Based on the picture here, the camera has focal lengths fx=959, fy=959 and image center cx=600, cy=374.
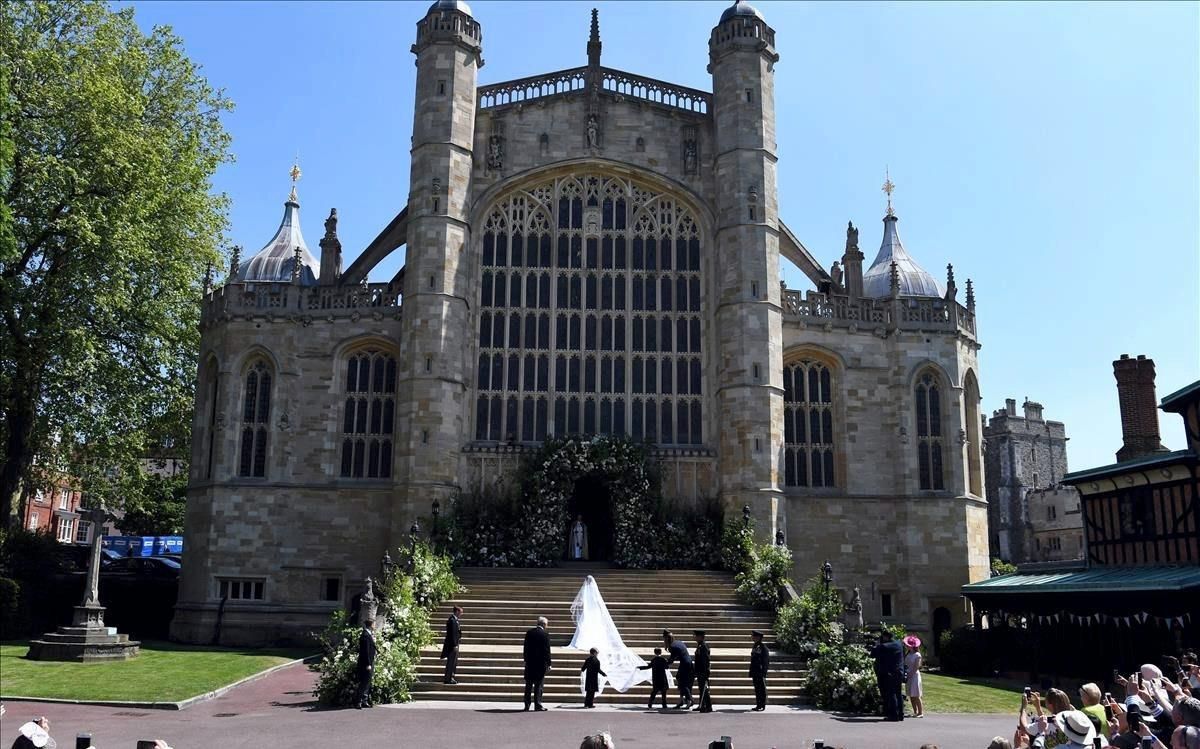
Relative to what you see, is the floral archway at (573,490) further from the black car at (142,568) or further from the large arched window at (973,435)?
the black car at (142,568)

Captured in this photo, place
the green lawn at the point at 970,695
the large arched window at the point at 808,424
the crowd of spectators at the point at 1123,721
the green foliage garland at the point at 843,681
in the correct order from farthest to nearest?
the large arched window at the point at 808,424 < the green lawn at the point at 970,695 < the green foliage garland at the point at 843,681 < the crowd of spectators at the point at 1123,721

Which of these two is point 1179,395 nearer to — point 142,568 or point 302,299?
point 302,299

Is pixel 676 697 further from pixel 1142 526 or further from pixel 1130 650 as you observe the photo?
pixel 1142 526

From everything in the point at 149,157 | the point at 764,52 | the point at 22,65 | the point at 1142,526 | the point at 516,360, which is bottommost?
the point at 1142,526

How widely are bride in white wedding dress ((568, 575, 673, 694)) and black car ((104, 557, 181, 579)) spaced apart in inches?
678

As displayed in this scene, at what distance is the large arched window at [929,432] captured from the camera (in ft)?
96.7

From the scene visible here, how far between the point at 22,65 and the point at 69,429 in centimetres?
1096

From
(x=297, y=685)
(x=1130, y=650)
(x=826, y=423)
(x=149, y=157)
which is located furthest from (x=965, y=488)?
(x=149, y=157)

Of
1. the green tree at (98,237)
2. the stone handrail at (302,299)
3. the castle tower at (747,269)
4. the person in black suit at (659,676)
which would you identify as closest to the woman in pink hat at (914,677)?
the person in black suit at (659,676)

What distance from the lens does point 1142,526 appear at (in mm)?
23828

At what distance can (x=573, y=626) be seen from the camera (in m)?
21.8

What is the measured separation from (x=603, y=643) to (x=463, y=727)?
16.9 feet

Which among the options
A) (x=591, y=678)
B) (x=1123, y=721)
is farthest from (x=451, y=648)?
(x=1123, y=721)

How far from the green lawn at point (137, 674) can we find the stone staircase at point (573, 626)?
14.6 ft
